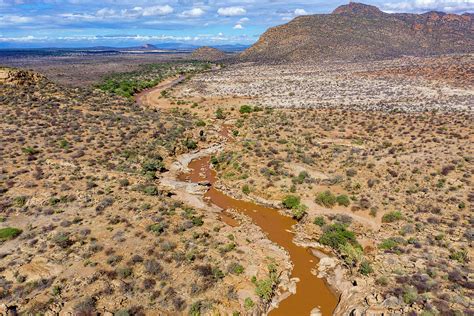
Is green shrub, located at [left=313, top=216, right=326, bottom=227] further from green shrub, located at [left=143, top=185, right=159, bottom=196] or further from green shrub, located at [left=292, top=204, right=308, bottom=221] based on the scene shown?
green shrub, located at [left=143, top=185, right=159, bottom=196]

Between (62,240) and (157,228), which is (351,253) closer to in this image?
(157,228)

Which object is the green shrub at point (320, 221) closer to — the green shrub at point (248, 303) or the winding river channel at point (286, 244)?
the winding river channel at point (286, 244)

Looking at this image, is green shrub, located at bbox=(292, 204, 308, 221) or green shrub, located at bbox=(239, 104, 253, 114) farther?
green shrub, located at bbox=(239, 104, 253, 114)

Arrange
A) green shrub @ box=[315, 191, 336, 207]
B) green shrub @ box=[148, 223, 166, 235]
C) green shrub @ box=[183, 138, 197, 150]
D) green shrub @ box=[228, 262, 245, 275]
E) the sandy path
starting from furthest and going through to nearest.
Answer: the sandy path
green shrub @ box=[183, 138, 197, 150]
green shrub @ box=[315, 191, 336, 207]
green shrub @ box=[148, 223, 166, 235]
green shrub @ box=[228, 262, 245, 275]

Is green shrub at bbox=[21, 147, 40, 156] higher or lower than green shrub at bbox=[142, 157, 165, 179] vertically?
higher

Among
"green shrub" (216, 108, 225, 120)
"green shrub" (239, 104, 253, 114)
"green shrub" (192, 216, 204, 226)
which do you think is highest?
"green shrub" (239, 104, 253, 114)

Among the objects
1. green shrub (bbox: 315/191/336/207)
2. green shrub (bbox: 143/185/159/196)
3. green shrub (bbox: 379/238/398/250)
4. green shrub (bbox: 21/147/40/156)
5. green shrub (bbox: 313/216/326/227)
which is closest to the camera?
green shrub (bbox: 379/238/398/250)

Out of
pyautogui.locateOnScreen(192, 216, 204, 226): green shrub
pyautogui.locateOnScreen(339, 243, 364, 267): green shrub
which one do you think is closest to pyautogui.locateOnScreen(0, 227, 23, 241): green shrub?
pyautogui.locateOnScreen(192, 216, 204, 226): green shrub
